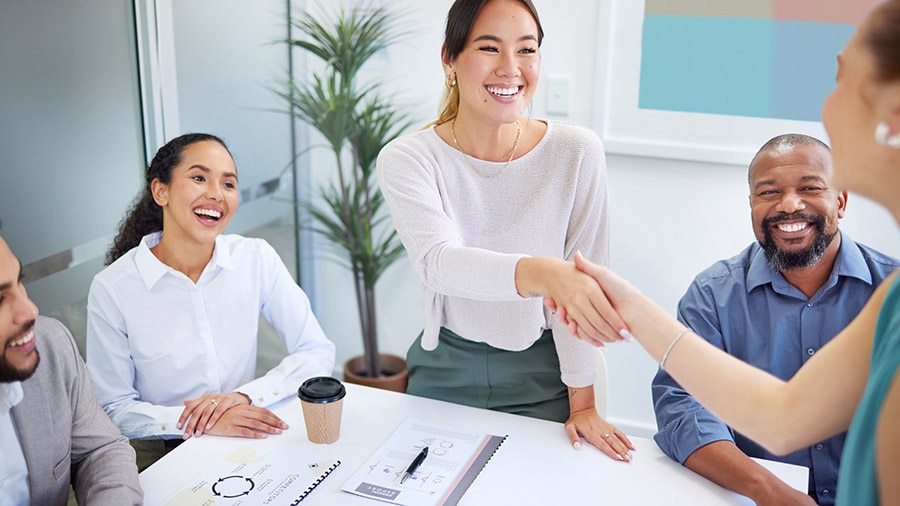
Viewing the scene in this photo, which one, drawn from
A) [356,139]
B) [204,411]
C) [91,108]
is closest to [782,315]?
[204,411]

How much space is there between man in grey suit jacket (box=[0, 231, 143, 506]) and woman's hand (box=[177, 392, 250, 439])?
0.18 metres

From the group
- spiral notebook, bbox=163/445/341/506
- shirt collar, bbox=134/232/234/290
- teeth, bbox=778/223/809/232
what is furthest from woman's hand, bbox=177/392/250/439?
teeth, bbox=778/223/809/232

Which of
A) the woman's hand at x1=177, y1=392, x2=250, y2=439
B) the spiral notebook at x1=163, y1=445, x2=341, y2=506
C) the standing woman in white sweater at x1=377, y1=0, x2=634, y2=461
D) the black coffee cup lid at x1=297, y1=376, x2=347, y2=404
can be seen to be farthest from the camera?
the standing woman in white sweater at x1=377, y1=0, x2=634, y2=461

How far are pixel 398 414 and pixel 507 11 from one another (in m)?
0.96

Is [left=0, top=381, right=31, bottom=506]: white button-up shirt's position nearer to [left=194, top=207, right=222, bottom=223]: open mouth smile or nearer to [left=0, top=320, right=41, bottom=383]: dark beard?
[left=0, top=320, right=41, bottom=383]: dark beard

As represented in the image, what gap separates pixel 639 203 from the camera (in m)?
3.23

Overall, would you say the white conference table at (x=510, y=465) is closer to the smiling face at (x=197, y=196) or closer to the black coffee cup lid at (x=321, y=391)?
the black coffee cup lid at (x=321, y=391)

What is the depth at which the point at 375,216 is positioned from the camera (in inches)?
142

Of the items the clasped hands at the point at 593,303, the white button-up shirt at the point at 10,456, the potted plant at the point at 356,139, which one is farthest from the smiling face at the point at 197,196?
the potted plant at the point at 356,139

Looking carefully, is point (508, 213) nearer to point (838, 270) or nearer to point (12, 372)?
point (838, 270)

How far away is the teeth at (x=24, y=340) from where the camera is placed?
1.41 metres

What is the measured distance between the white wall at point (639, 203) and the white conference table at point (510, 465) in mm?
1582

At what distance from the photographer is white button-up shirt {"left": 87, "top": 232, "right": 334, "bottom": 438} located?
195cm

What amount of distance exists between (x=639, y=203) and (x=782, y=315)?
1297 millimetres
